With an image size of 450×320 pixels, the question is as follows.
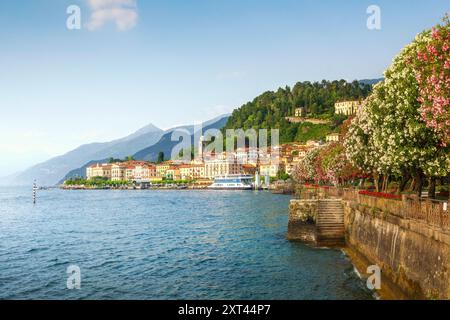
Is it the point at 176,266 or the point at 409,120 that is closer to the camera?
the point at 409,120

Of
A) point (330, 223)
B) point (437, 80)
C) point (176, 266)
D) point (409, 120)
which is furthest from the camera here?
point (330, 223)

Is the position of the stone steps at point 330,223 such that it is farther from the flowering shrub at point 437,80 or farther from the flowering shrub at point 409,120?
the flowering shrub at point 437,80

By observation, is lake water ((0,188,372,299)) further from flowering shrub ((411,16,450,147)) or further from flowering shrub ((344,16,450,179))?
flowering shrub ((411,16,450,147))

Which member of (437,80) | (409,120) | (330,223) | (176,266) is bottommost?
(176,266)

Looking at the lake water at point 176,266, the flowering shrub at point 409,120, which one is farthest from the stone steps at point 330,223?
the flowering shrub at point 409,120

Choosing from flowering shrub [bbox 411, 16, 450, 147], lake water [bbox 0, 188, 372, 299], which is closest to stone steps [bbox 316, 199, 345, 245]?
lake water [bbox 0, 188, 372, 299]

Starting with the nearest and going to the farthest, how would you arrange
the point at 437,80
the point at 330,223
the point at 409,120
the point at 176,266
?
the point at 437,80 < the point at 409,120 < the point at 176,266 < the point at 330,223

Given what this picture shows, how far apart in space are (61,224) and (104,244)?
24.2 m

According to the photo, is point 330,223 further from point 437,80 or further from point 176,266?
point 437,80

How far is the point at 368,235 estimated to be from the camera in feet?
93.5

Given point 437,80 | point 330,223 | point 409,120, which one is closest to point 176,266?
point 330,223

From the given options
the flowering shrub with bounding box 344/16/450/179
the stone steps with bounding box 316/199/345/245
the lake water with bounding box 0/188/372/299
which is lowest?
the lake water with bounding box 0/188/372/299
